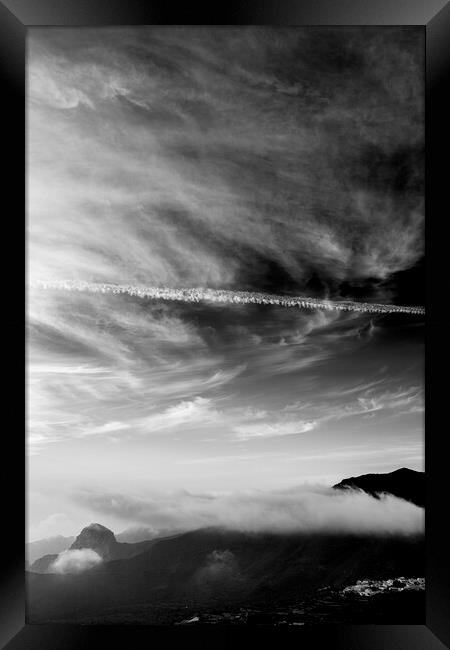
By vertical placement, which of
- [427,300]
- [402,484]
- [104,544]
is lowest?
[104,544]

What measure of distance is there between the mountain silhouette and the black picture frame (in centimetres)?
10

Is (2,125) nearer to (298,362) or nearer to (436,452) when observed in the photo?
(298,362)

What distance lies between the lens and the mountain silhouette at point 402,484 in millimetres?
1921

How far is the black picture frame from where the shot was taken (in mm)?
1733

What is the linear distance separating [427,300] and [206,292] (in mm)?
785

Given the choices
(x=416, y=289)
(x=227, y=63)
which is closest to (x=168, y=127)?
(x=227, y=63)

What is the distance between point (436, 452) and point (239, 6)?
5.29 feet

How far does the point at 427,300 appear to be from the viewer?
1.86 meters

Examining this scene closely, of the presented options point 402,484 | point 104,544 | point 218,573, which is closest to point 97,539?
point 104,544

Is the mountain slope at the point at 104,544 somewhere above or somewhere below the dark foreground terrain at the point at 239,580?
above

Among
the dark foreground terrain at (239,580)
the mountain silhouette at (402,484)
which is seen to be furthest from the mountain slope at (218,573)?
the mountain silhouette at (402,484)

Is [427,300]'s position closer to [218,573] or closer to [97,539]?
[218,573]

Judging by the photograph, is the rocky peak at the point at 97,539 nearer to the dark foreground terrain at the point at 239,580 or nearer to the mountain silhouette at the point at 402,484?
the dark foreground terrain at the point at 239,580

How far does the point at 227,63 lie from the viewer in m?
1.92
